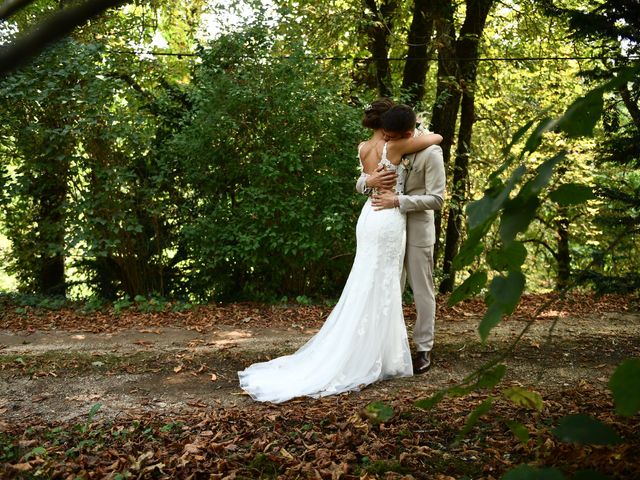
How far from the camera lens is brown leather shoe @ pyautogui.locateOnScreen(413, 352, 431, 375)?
5.48 metres

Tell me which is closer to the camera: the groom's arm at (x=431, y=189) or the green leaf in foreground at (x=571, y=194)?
the green leaf in foreground at (x=571, y=194)

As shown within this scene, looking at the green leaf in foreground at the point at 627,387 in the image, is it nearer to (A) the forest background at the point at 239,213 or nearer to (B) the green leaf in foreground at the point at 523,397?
(B) the green leaf in foreground at the point at 523,397

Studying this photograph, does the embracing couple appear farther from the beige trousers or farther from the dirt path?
the dirt path

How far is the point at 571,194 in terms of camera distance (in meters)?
1.22

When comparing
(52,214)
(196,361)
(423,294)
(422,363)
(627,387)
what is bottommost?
(196,361)

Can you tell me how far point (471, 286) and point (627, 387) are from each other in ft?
1.76

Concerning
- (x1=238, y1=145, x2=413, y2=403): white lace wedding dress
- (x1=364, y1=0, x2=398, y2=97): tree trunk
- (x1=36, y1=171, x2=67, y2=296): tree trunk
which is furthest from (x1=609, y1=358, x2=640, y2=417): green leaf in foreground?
(x1=364, y1=0, x2=398, y2=97): tree trunk

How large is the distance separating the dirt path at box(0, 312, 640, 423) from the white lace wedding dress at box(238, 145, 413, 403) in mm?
188

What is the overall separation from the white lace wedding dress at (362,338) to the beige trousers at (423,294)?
0.48 ft

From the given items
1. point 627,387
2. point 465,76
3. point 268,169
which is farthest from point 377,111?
point 465,76

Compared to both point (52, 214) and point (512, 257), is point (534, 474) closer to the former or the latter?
point (512, 257)

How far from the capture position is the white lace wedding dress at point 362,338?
5.07m

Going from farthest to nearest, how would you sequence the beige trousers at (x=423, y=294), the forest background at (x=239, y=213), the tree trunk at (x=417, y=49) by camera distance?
the tree trunk at (x=417, y=49), the beige trousers at (x=423, y=294), the forest background at (x=239, y=213)

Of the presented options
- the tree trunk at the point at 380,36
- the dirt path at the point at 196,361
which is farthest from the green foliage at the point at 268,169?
the tree trunk at the point at 380,36
